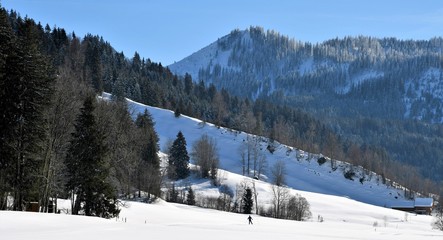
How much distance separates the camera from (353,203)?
9719cm

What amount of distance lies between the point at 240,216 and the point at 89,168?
29821 mm

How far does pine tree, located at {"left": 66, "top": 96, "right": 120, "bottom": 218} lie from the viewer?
39.6 metres

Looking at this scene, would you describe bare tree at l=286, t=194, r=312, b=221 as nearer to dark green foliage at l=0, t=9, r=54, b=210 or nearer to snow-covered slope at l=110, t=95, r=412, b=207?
snow-covered slope at l=110, t=95, r=412, b=207

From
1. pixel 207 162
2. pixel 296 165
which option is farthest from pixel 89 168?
pixel 296 165

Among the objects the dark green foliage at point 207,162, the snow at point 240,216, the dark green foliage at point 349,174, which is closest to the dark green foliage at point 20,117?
the snow at point 240,216

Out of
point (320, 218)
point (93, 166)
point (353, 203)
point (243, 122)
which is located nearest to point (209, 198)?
point (320, 218)

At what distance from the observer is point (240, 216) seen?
65.2m

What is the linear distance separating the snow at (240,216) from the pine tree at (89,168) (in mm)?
2380

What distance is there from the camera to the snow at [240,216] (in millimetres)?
23453

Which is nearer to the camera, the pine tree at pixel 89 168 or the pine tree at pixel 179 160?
the pine tree at pixel 89 168

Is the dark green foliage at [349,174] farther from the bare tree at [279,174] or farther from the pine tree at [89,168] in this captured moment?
the pine tree at [89,168]

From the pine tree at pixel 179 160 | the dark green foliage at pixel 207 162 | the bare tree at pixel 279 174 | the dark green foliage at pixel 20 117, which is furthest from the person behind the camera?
the bare tree at pixel 279 174

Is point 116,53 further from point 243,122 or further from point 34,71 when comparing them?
point 34,71

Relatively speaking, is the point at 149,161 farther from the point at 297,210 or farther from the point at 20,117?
the point at 20,117
